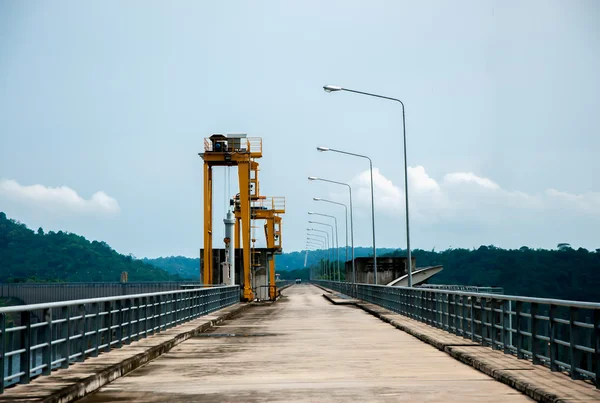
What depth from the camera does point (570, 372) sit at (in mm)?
11438

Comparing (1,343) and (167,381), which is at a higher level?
(1,343)

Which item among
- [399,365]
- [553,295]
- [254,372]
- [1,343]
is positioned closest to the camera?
[1,343]

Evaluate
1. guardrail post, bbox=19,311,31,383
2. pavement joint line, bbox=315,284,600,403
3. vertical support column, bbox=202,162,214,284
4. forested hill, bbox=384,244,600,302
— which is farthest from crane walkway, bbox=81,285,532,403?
forested hill, bbox=384,244,600,302

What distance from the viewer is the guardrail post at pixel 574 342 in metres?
11.2

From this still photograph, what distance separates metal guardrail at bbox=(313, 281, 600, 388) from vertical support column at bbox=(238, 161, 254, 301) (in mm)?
32165

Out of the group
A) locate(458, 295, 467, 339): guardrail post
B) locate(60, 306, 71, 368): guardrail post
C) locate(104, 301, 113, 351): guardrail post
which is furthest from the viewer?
locate(458, 295, 467, 339): guardrail post

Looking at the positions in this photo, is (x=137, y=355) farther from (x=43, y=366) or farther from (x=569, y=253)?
(x=569, y=253)

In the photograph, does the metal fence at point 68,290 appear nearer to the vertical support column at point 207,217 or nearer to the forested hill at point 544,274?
the vertical support column at point 207,217

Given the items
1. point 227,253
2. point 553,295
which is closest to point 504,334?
point 227,253

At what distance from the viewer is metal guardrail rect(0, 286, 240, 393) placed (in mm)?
10625

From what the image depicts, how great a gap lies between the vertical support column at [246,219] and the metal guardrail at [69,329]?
31.3 meters

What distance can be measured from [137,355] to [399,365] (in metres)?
4.44

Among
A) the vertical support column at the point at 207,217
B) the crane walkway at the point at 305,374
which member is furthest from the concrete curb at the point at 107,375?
the vertical support column at the point at 207,217

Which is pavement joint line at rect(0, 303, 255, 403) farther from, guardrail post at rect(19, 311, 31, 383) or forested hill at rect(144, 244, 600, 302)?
forested hill at rect(144, 244, 600, 302)
